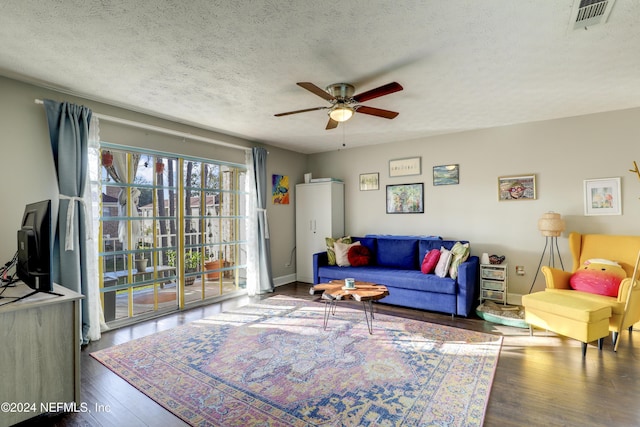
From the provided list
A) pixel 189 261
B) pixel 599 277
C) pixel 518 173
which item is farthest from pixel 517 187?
pixel 189 261

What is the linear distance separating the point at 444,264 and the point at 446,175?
1.54m

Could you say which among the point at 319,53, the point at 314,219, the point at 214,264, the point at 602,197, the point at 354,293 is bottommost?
the point at 354,293

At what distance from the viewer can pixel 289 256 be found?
591 centimetres

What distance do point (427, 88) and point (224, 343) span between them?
10.5ft

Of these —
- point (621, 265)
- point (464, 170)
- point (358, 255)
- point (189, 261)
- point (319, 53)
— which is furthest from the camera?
point (358, 255)

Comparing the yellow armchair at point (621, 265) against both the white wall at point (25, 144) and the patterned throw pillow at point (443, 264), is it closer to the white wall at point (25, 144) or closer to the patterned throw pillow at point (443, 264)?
the patterned throw pillow at point (443, 264)

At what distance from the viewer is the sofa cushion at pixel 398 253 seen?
4738mm

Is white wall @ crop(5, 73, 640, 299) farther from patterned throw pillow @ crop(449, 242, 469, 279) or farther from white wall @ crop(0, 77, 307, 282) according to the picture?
patterned throw pillow @ crop(449, 242, 469, 279)

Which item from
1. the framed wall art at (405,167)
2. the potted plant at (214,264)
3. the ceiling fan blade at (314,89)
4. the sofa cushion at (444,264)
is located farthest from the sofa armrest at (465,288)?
the potted plant at (214,264)

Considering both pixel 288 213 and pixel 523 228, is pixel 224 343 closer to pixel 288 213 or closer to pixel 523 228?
pixel 288 213

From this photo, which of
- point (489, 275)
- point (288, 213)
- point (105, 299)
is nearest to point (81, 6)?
point (105, 299)

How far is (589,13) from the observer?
6.26 feet

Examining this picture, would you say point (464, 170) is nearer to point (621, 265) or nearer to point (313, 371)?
point (621, 265)

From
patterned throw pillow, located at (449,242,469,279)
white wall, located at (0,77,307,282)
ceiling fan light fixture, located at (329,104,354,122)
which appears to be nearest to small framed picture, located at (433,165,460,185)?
patterned throw pillow, located at (449,242,469,279)
